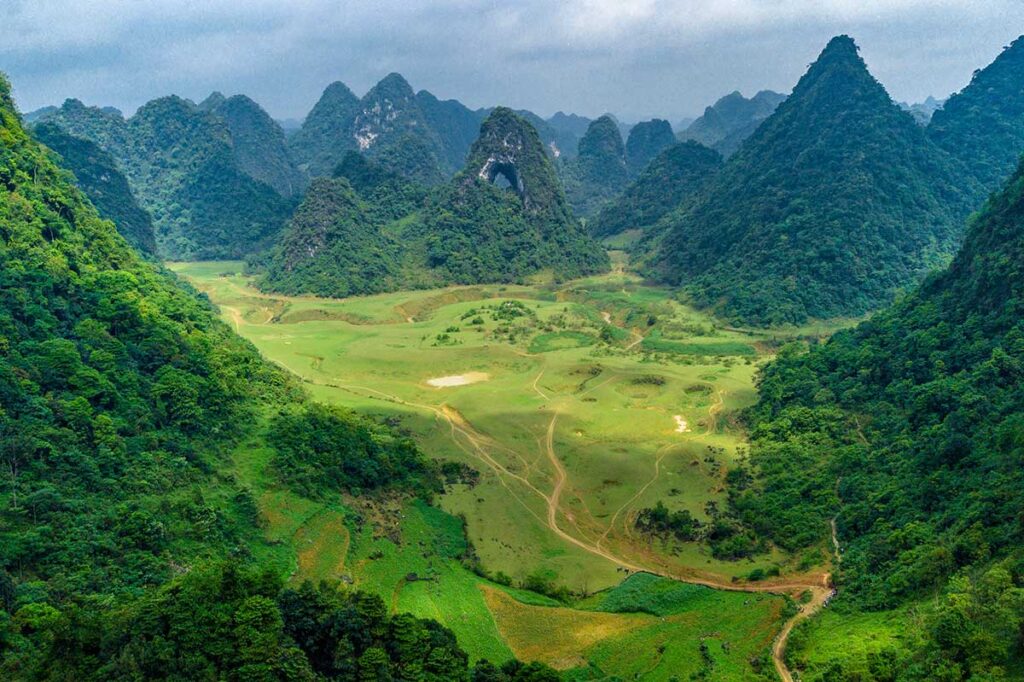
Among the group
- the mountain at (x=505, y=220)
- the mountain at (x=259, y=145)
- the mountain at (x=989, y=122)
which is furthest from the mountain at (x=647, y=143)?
the mountain at (x=989, y=122)

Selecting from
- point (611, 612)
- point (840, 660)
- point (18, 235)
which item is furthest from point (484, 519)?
point (18, 235)

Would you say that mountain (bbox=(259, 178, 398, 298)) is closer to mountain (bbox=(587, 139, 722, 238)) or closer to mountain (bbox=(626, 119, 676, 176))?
mountain (bbox=(587, 139, 722, 238))

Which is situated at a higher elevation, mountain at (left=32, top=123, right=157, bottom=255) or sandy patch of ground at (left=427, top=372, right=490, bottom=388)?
mountain at (left=32, top=123, right=157, bottom=255)

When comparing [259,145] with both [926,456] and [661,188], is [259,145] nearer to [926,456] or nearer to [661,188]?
[661,188]

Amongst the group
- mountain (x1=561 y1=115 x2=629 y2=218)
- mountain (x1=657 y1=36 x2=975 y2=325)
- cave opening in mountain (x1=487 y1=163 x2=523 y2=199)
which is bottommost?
mountain (x1=657 y1=36 x2=975 y2=325)

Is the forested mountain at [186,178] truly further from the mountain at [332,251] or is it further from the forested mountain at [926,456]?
the forested mountain at [926,456]

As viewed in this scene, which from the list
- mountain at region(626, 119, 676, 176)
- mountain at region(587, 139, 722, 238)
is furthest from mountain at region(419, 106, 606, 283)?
mountain at region(626, 119, 676, 176)

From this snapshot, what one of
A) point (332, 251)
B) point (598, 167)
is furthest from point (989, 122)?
point (598, 167)
